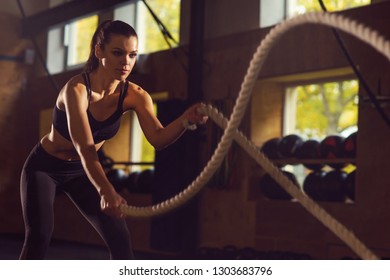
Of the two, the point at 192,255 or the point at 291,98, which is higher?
the point at 291,98

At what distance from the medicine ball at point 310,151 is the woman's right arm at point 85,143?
2397mm

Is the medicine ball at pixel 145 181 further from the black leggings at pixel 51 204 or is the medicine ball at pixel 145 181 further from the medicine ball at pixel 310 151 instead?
the black leggings at pixel 51 204

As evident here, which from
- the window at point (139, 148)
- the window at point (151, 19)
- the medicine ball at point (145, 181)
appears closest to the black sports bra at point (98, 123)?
the window at point (151, 19)

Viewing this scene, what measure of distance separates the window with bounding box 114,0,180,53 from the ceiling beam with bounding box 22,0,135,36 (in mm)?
218

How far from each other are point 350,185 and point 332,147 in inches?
A: 10.8

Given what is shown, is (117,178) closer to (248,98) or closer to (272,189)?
(272,189)

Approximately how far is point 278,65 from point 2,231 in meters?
3.70

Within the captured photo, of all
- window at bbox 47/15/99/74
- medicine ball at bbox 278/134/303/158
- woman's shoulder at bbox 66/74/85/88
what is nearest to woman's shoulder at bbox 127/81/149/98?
woman's shoulder at bbox 66/74/85/88

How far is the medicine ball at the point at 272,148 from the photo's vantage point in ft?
15.8

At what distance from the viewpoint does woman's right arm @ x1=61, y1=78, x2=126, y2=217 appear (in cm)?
210

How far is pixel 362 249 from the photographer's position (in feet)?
5.78
